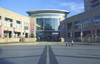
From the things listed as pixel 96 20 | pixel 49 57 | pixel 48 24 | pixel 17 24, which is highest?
pixel 48 24

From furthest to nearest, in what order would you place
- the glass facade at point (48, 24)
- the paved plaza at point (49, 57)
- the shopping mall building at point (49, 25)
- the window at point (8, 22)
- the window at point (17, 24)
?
the glass facade at point (48, 24)
the window at point (17, 24)
the shopping mall building at point (49, 25)
the window at point (8, 22)
the paved plaza at point (49, 57)

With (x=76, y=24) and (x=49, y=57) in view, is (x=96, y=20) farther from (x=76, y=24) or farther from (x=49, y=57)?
(x=49, y=57)

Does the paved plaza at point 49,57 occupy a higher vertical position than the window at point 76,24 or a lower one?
lower

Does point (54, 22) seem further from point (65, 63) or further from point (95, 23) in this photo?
point (65, 63)

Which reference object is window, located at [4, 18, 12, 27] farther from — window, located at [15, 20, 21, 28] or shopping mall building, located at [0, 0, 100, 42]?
window, located at [15, 20, 21, 28]

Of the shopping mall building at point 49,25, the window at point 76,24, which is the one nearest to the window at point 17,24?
the shopping mall building at point 49,25

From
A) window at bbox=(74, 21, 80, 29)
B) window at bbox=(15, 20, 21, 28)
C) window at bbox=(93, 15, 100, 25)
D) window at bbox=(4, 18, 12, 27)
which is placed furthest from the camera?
window at bbox=(74, 21, 80, 29)

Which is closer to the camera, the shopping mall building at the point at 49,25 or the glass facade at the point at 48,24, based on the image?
the shopping mall building at the point at 49,25

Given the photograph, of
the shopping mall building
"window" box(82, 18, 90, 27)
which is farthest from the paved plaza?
"window" box(82, 18, 90, 27)

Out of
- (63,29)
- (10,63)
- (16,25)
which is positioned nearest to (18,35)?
(16,25)

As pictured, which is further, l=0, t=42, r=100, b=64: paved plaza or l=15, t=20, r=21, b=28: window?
l=15, t=20, r=21, b=28: window

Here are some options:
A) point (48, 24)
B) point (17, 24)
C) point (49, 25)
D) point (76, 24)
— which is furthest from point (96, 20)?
point (17, 24)

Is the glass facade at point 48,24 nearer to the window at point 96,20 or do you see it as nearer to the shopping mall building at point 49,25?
the shopping mall building at point 49,25

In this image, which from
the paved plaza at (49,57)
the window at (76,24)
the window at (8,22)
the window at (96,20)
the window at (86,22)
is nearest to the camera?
the paved plaza at (49,57)
